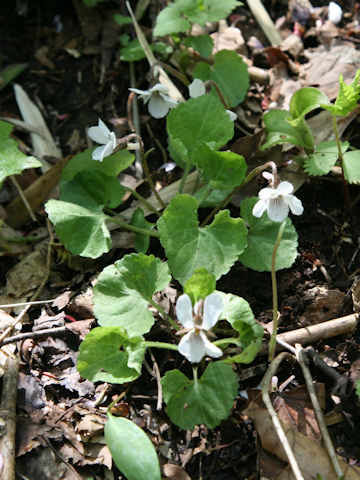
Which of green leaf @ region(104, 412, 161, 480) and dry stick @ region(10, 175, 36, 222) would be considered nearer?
green leaf @ region(104, 412, 161, 480)

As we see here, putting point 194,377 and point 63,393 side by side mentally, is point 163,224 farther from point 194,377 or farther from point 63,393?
point 63,393

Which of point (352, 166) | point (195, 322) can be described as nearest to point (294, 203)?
point (352, 166)

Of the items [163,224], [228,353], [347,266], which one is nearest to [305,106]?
[347,266]

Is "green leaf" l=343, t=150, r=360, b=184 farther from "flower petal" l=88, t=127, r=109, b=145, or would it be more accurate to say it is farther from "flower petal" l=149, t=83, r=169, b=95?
"flower petal" l=88, t=127, r=109, b=145

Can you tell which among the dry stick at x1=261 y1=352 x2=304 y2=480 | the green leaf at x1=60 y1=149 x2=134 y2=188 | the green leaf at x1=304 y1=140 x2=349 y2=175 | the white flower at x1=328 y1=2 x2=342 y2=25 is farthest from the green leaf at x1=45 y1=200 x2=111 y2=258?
the white flower at x1=328 y1=2 x2=342 y2=25

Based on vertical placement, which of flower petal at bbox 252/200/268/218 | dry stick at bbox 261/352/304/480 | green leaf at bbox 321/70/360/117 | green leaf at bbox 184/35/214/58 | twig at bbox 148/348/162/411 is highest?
green leaf at bbox 184/35/214/58
